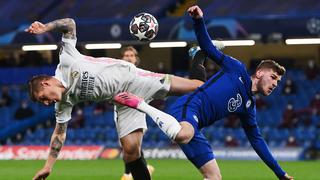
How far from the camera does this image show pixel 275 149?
22.6m

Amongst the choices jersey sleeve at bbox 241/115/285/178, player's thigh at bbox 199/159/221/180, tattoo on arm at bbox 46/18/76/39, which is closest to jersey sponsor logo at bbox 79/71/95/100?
tattoo on arm at bbox 46/18/76/39

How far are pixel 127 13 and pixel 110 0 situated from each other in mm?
1549

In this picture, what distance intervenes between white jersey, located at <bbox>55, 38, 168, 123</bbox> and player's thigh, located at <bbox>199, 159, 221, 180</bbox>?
3.94ft

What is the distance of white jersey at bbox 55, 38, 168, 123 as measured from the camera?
334 inches

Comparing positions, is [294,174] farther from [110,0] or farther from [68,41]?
[110,0]

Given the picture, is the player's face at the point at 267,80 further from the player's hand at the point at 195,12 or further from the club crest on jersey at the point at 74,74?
the club crest on jersey at the point at 74,74

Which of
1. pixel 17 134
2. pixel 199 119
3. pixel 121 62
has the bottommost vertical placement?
pixel 17 134

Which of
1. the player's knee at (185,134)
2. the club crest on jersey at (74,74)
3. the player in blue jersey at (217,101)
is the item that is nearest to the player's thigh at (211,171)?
the player in blue jersey at (217,101)

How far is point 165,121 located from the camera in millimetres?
7844

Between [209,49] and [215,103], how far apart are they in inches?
21.8

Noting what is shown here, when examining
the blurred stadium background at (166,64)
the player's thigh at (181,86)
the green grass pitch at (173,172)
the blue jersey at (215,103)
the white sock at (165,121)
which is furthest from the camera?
the blurred stadium background at (166,64)

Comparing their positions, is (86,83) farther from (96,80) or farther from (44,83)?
(44,83)

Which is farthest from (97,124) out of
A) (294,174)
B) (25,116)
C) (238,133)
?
(294,174)

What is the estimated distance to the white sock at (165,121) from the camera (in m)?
7.80
